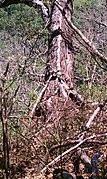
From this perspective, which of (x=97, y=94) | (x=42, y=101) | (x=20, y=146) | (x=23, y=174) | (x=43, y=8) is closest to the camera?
(x=23, y=174)

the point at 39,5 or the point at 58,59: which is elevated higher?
the point at 39,5

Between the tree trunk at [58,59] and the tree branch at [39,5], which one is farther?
the tree branch at [39,5]

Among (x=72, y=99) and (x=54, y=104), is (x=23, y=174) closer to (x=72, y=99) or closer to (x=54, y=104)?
(x=54, y=104)

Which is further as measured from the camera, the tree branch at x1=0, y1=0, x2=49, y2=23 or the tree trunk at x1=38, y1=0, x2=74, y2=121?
the tree branch at x1=0, y1=0, x2=49, y2=23

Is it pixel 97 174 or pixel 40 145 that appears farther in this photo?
pixel 40 145

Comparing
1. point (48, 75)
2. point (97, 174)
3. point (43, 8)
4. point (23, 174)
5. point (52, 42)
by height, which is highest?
point (43, 8)

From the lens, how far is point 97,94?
498 centimetres

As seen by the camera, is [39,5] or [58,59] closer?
[58,59]

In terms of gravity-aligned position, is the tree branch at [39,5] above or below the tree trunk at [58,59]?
above

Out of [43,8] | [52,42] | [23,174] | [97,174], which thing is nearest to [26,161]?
[23,174]

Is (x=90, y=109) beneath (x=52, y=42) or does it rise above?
Result: beneath

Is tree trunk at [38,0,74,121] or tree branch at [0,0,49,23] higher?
tree branch at [0,0,49,23]

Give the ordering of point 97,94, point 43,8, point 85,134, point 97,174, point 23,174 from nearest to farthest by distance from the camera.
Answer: point 97,174 < point 85,134 < point 23,174 < point 97,94 < point 43,8

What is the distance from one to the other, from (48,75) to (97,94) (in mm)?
1143
